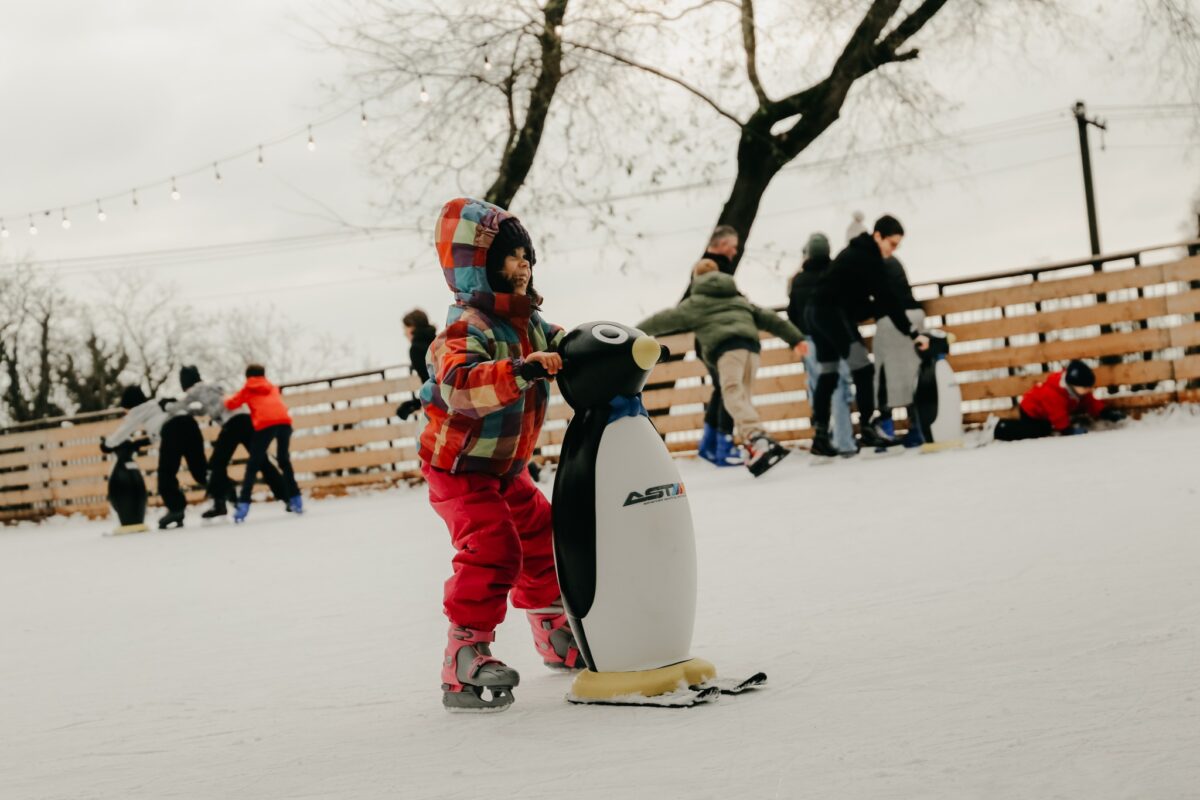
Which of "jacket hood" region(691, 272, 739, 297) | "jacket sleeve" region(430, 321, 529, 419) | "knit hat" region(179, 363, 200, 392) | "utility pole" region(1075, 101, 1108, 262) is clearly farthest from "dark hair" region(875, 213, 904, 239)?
"utility pole" region(1075, 101, 1108, 262)

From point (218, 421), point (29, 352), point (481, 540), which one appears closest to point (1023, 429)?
point (218, 421)

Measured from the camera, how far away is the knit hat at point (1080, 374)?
8.88m

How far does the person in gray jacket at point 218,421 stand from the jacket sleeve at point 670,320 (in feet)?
13.6

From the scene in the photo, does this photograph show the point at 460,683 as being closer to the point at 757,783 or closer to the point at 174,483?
the point at 757,783

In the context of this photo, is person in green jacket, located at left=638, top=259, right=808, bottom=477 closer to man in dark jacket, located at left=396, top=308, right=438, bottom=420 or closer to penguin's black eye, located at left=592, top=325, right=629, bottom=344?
man in dark jacket, located at left=396, top=308, right=438, bottom=420

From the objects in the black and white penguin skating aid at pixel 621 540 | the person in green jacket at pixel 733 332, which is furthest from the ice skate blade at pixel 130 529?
the black and white penguin skating aid at pixel 621 540

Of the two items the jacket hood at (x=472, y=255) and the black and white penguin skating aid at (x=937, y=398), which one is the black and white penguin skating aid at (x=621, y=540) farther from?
the black and white penguin skating aid at (x=937, y=398)

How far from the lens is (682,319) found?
28.5ft

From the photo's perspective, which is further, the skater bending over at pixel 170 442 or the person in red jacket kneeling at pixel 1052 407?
the skater bending over at pixel 170 442

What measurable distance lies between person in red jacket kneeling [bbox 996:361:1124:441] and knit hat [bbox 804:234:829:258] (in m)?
1.82

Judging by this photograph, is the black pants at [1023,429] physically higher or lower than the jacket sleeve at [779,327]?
lower

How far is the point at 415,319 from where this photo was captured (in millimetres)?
9664

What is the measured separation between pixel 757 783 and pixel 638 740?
1.43 ft

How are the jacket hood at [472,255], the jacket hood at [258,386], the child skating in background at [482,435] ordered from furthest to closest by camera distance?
the jacket hood at [258,386] < the jacket hood at [472,255] < the child skating in background at [482,435]
